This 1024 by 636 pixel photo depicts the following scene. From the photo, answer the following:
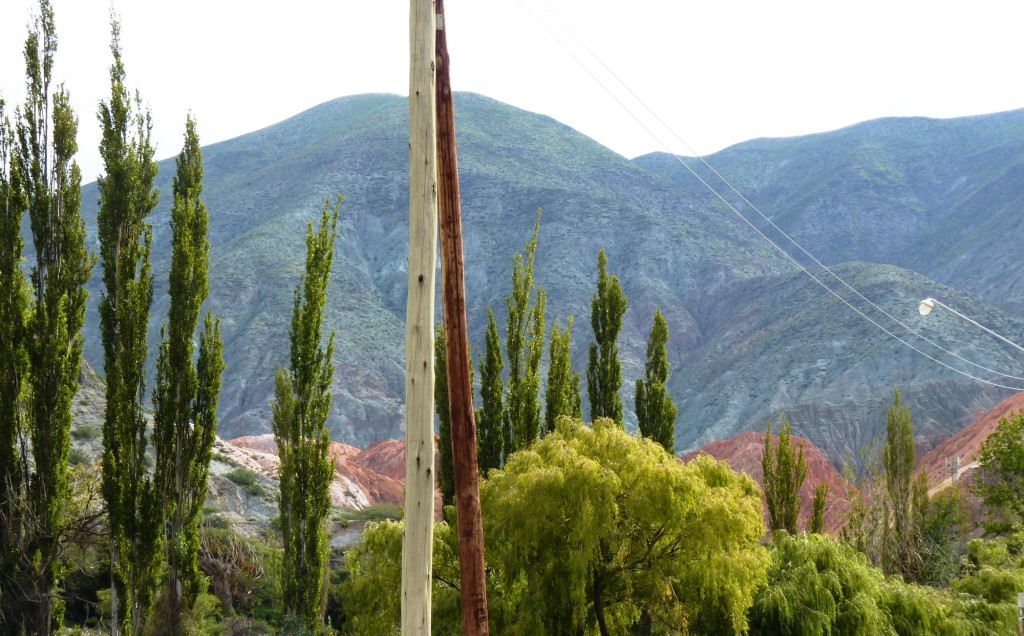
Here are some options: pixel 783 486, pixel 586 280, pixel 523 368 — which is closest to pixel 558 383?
pixel 523 368

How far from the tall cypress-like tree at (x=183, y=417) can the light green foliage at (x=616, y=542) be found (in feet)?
21.2

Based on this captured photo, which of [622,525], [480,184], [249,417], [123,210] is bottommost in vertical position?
[249,417]

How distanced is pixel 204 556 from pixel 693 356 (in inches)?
1984

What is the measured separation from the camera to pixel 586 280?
74625mm

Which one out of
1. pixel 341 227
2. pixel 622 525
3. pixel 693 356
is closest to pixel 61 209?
pixel 622 525

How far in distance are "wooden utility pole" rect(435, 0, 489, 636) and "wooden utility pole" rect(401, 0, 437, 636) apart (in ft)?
0.67

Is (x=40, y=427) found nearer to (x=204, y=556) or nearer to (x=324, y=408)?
(x=324, y=408)

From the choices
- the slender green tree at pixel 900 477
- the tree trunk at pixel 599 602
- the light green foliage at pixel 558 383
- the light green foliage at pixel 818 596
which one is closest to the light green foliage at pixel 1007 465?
the slender green tree at pixel 900 477

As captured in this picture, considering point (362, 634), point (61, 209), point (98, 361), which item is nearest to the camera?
point (362, 634)

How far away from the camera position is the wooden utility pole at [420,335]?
221 inches

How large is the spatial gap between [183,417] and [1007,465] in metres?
23.8

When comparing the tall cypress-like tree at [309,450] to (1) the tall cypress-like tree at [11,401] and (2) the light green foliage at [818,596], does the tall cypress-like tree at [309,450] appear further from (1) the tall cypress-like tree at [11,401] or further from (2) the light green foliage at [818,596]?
(2) the light green foliage at [818,596]

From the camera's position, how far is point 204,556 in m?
23.0

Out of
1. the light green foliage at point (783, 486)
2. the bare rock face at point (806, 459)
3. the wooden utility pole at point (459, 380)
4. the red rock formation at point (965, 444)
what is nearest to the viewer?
the wooden utility pole at point (459, 380)
